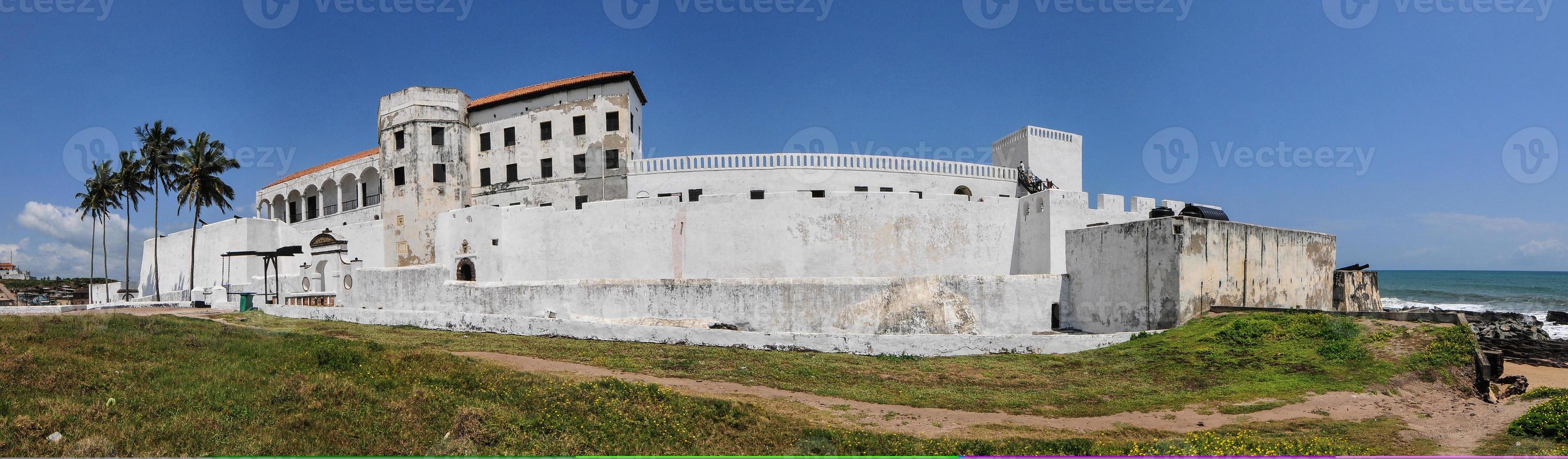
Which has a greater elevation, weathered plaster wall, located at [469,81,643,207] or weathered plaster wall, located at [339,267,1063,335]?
weathered plaster wall, located at [469,81,643,207]

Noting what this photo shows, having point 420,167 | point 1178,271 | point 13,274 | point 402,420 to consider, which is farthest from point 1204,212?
point 13,274

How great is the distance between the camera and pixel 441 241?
2534 cm

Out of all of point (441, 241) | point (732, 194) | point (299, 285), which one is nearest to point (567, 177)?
point (441, 241)

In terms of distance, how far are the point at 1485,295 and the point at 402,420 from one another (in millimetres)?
86904

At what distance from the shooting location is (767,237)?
76.6 feet

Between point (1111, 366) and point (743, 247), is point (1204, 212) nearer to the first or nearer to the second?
point (1111, 366)

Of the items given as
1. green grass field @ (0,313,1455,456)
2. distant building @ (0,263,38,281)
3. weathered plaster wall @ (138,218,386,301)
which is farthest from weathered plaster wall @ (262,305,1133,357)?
distant building @ (0,263,38,281)

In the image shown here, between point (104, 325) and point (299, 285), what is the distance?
20372mm

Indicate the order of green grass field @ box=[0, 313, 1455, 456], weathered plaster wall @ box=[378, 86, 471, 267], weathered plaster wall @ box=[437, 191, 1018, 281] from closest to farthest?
green grass field @ box=[0, 313, 1455, 456] < weathered plaster wall @ box=[437, 191, 1018, 281] < weathered plaster wall @ box=[378, 86, 471, 267]

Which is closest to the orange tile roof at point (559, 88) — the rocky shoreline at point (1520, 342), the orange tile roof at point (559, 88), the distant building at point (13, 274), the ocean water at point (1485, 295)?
the orange tile roof at point (559, 88)

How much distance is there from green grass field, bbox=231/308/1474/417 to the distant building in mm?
107936

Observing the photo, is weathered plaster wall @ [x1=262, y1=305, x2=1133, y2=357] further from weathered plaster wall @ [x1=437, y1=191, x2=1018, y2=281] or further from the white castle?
weathered plaster wall @ [x1=437, y1=191, x2=1018, y2=281]

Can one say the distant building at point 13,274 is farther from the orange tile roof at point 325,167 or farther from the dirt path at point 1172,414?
the dirt path at point 1172,414

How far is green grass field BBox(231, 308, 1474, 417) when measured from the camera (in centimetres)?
1157
